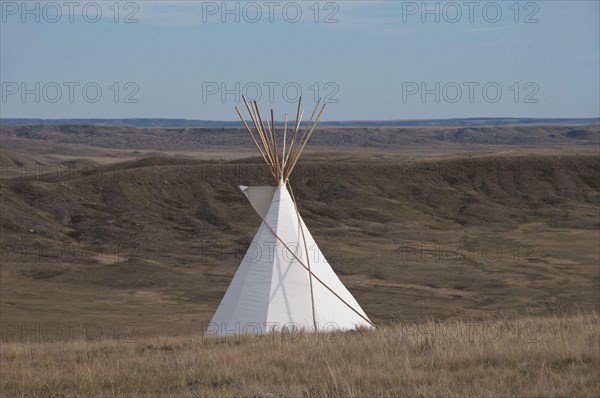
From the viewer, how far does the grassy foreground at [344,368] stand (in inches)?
209

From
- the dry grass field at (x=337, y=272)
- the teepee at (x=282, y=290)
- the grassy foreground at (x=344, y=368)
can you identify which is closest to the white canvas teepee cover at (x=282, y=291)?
the teepee at (x=282, y=290)

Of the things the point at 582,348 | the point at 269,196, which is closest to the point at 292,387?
the point at 582,348

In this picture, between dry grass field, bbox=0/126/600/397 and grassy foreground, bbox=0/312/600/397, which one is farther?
dry grass field, bbox=0/126/600/397

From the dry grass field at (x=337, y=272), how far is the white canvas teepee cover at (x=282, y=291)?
2.43ft

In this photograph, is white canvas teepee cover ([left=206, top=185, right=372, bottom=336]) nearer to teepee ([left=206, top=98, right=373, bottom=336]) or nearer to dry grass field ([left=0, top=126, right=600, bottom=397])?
teepee ([left=206, top=98, right=373, bottom=336])

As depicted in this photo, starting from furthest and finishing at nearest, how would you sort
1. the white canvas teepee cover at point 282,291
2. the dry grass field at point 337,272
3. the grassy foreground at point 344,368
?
1. the white canvas teepee cover at point 282,291
2. the dry grass field at point 337,272
3. the grassy foreground at point 344,368

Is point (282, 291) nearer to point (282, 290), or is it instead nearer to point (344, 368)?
point (282, 290)

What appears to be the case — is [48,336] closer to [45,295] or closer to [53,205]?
[45,295]

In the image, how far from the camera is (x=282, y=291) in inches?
432

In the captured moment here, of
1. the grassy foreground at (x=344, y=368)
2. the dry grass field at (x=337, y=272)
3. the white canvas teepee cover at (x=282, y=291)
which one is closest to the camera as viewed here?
the grassy foreground at (x=344, y=368)

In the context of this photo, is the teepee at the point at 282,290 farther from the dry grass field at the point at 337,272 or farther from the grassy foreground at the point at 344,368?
the grassy foreground at the point at 344,368

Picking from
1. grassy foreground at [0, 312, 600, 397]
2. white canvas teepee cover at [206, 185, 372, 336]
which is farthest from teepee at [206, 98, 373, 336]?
grassy foreground at [0, 312, 600, 397]

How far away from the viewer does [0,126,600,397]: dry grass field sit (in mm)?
5949

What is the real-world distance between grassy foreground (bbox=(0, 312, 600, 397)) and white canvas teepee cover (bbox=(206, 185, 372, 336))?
2.73m
